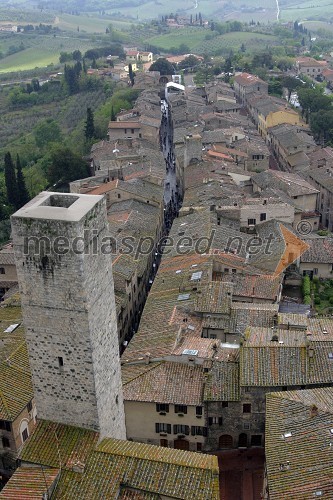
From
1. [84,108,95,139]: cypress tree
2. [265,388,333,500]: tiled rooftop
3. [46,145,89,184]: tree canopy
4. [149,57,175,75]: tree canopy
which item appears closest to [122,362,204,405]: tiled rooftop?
[265,388,333,500]: tiled rooftop

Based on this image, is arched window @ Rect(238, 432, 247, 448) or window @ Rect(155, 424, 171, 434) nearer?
window @ Rect(155, 424, 171, 434)

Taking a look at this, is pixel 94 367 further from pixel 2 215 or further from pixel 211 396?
pixel 2 215

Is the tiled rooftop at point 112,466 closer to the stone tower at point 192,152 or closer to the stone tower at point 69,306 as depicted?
the stone tower at point 69,306

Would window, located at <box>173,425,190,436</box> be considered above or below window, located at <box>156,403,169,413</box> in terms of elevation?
below

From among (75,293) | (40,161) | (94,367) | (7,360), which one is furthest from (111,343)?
(40,161)

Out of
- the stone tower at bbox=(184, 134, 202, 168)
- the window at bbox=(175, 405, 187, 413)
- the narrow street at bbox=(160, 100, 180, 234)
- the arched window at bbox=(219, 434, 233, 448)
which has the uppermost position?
the stone tower at bbox=(184, 134, 202, 168)

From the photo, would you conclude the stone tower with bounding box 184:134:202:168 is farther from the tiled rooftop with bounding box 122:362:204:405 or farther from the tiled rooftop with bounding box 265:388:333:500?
the tiled rooftop with bounding box 265:388:333:500

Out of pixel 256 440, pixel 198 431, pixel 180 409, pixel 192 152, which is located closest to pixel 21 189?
pixel 192 152

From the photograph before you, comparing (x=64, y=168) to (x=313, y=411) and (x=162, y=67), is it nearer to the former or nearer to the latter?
(x=313, y=411)
